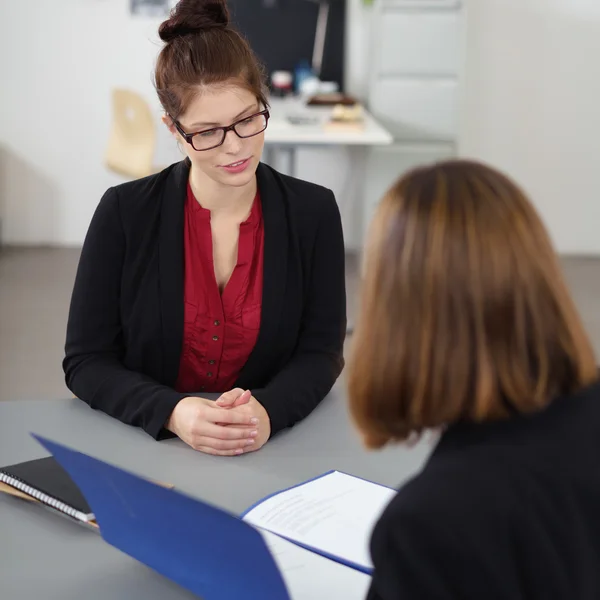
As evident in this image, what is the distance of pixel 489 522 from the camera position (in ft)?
2.30

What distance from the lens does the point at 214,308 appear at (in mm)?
1668

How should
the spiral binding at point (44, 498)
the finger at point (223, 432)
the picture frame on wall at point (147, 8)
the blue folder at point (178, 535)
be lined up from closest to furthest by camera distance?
the blue folder at point (178, 535) → the spiral binding at point (44, 498) → the finger at point (223, 432) → the picture frame on wall at point (147, 8)

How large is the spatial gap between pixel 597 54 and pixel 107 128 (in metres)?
2.87

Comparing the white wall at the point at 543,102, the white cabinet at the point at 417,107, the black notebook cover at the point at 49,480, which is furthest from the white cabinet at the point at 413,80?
the black notebook cover at the point at 49,480

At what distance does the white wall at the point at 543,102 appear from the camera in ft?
17.1

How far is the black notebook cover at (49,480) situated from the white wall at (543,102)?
4.25m

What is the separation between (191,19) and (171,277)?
452 millimetres

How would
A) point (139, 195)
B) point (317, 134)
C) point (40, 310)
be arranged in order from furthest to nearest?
point (40, 310)
point (317, 134)
point (139, 195)

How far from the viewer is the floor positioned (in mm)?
3559

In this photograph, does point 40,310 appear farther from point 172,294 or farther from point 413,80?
point 172,294

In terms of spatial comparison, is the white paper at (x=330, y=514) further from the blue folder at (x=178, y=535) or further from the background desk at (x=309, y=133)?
the background desk at (x=309, y=133)

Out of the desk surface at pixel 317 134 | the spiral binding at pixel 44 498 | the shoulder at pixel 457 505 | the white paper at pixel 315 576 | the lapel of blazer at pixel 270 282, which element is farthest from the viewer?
the desk surface at pixel 317 134

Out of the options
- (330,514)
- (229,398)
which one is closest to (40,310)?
(229,398)

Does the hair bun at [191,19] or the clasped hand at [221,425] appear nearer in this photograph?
the clasped hand at [221,425]
